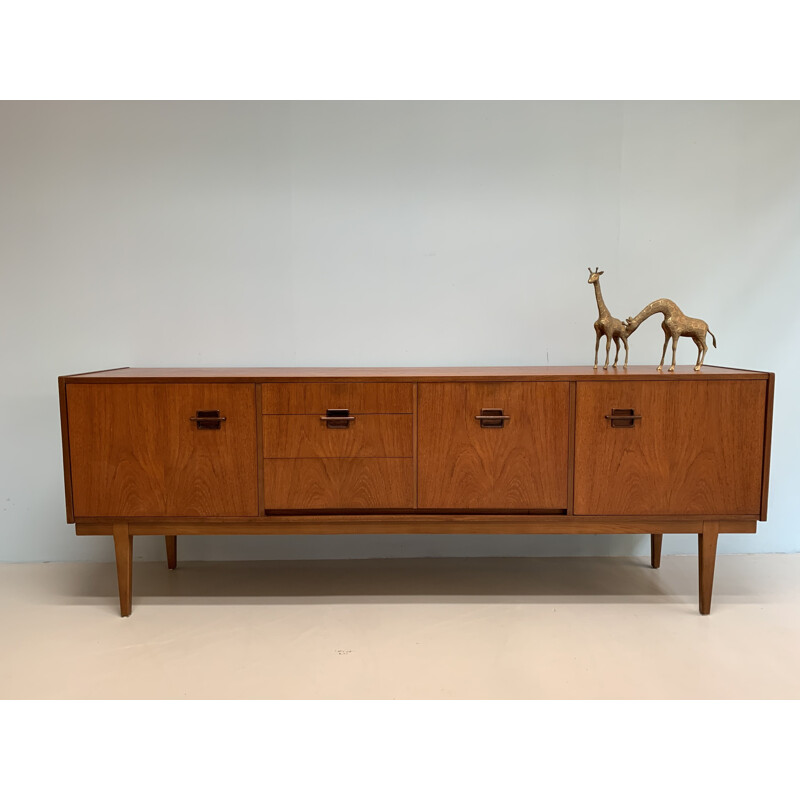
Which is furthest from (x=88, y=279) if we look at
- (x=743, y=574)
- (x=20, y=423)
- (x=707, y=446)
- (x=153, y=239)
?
(x=743, y=574)

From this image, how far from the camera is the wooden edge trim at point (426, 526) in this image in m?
2.44

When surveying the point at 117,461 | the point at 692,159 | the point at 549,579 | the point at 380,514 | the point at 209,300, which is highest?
the point at 692,159

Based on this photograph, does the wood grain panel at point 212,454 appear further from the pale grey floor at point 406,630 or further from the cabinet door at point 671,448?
the cabinet door at point 671,448

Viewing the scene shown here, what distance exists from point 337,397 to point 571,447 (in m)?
0.86

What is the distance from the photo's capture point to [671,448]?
2.40 m

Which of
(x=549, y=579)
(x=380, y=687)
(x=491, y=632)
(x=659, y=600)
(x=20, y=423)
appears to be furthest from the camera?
(x=20, y=423)

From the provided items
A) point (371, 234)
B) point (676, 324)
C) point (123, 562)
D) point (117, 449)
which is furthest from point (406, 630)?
point (371, 234)

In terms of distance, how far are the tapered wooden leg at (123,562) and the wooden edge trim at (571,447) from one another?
5.33ft

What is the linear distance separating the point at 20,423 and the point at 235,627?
4.94 ft

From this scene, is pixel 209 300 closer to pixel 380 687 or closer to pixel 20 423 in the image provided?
pixel 20 423

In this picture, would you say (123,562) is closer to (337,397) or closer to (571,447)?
(337,397)

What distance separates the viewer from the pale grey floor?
6.49 feet

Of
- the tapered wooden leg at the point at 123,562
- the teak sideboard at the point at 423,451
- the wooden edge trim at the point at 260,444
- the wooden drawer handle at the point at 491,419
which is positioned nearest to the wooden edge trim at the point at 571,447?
the teak sideboard at the point at 423,451

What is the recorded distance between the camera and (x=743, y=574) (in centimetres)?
288
